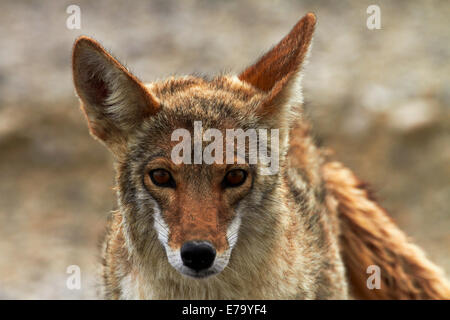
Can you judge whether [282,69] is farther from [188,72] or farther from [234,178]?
[188,72]

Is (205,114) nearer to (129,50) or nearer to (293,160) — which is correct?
(293,160)

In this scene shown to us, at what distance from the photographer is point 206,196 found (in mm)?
5043

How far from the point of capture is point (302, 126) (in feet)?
23.7

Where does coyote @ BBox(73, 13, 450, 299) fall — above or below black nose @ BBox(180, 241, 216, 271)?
above

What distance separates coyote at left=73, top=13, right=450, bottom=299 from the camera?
16.6ft

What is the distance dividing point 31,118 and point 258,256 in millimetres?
7792

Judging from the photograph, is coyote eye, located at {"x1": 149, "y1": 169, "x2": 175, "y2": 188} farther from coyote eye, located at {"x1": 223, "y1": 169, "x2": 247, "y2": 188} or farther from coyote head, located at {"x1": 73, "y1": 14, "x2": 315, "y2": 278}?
coyote eye, located at {"x1": 223, "y1": 169, "x2": 247, "y2": 188}

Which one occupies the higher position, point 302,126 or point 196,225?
point 302,126

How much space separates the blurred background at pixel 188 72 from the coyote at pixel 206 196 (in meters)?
4.08

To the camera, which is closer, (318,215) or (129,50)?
(318,215)

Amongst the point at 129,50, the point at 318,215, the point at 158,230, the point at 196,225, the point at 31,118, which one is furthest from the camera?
the point at 129,50

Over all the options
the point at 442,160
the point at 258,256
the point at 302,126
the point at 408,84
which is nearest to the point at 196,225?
the point at 258,256

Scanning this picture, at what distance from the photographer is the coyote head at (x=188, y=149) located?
5020 mm

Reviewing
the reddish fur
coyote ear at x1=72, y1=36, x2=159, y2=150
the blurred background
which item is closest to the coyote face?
coyote ear at x1=72, y1=36, x2=159, y2=150
